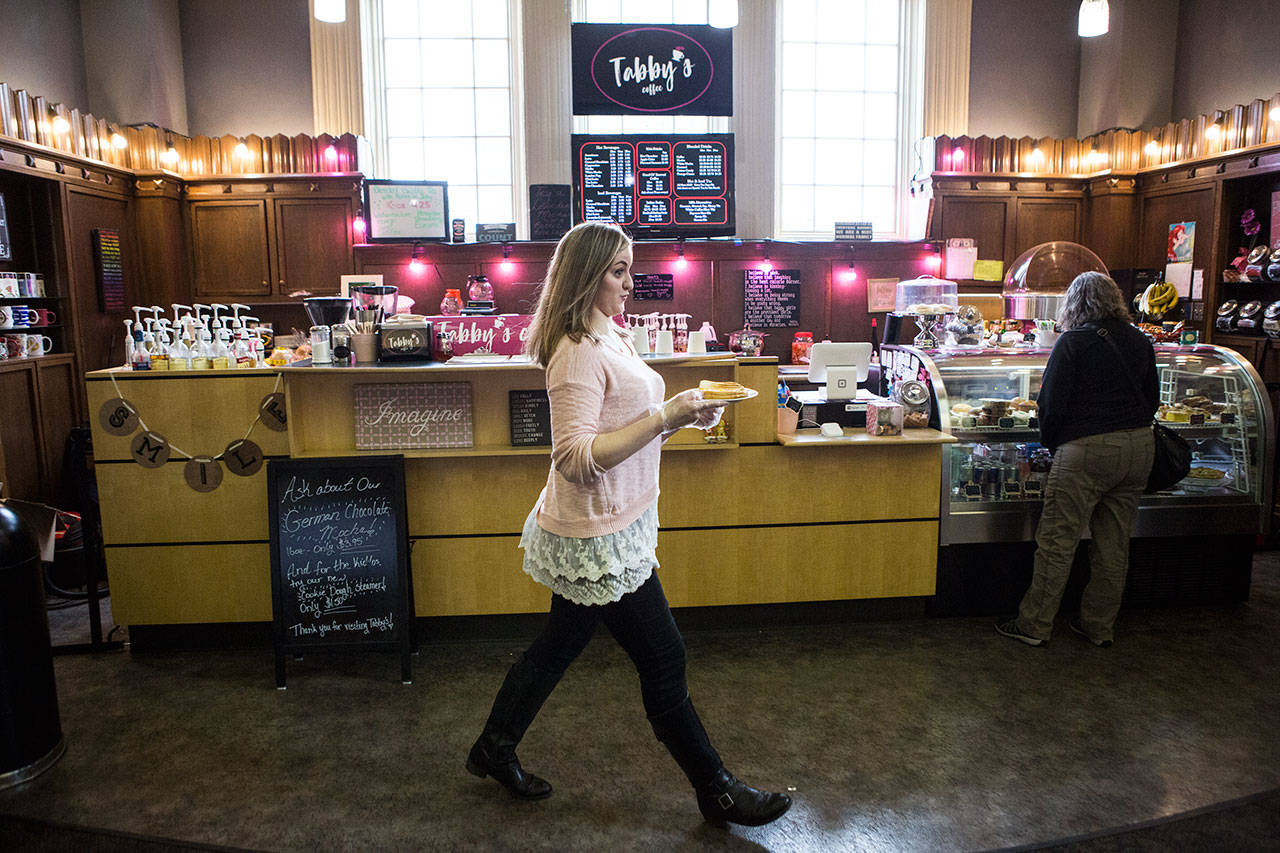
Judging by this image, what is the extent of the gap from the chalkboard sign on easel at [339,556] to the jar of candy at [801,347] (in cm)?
441

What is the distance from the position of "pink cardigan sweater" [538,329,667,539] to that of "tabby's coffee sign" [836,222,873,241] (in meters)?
5.29

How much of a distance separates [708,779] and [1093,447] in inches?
87.8

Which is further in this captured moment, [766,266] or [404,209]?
[766,266]

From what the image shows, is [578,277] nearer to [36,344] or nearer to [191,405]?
[191,405]

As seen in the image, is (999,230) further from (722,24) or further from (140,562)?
(140,562)

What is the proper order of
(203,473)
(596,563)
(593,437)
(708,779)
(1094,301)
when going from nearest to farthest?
(593,437), (596,563), (708,779), (1094,301), (203,473)

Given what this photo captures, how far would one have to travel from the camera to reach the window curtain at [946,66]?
24.7ft

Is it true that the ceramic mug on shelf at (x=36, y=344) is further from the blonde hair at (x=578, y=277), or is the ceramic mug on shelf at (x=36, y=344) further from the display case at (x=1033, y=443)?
the display case at (x=1033, y=443)

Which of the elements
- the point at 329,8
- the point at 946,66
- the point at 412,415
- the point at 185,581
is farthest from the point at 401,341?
the point at 946,66

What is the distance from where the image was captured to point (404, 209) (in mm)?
6621

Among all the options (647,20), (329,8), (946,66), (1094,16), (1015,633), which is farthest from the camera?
(946,66)

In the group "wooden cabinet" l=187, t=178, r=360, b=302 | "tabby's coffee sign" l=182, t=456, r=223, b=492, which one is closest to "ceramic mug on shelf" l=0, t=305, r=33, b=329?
"wooden cabinet" l=187, t=178, r=360, b=302

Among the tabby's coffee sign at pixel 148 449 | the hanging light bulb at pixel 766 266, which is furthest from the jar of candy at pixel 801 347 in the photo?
the tabby's coffee sign at pixel 148 449

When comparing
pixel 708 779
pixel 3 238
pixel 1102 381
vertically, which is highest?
pixel 3 238
